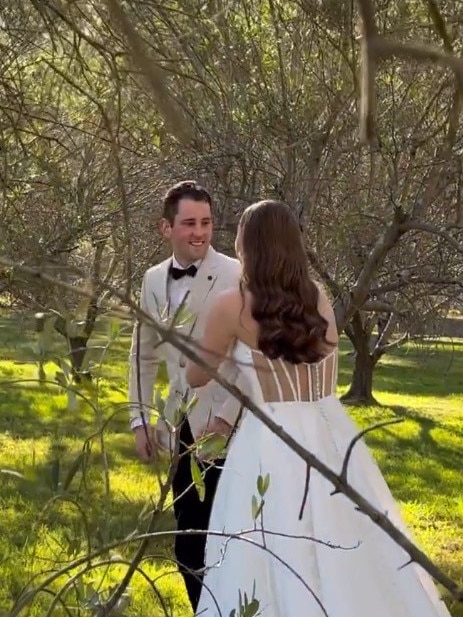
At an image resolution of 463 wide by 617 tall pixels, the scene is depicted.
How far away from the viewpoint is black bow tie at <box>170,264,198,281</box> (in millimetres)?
4332

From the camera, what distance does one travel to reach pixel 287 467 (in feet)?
13.0

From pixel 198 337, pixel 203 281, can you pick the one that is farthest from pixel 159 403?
pixel 203 281

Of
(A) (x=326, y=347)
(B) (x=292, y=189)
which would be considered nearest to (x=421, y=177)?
(B) (x=292, y=189)

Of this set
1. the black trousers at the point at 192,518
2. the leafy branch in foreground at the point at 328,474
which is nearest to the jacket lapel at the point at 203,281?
the black trousers at the point at 192,518

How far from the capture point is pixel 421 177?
6.06m

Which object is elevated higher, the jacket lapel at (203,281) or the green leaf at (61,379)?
the jacket lapel at (203,281)

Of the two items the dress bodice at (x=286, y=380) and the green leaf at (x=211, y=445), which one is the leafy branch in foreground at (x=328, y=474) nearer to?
the green leaf at (x=211, y=445)

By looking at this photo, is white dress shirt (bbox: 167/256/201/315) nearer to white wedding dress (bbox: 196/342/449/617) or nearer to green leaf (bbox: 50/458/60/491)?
white wedding dress (bbox: 196/342/449/617)

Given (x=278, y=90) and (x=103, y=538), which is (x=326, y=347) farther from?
(x=278, y=90)

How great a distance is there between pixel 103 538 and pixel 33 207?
15.2 ft

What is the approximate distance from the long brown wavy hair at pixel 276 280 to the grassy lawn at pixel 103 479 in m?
0.53

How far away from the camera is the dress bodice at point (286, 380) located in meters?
3.96

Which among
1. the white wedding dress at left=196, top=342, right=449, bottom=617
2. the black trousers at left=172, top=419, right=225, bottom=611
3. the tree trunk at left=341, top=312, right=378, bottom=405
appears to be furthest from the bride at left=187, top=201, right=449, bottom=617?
the tree trunk at left=341, top=312, right=378, bottom=405

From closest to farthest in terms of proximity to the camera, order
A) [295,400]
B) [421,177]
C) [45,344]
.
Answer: [45,344] < [295,400] < [421,177]
